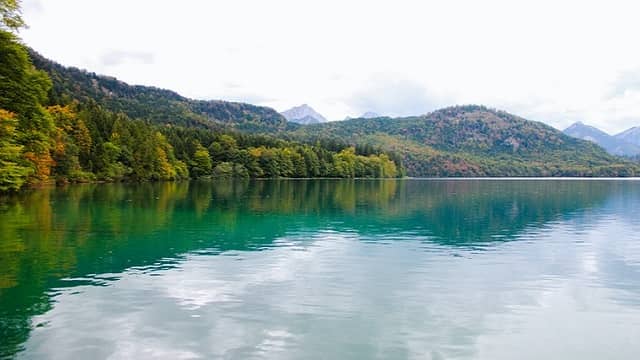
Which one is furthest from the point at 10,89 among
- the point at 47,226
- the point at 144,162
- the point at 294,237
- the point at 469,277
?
the point at 144,162

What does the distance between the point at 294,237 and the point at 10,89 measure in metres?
33.9

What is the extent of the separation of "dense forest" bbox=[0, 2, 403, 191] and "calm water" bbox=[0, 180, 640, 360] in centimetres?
1577

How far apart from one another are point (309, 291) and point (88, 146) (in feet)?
333

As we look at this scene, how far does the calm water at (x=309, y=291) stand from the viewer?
1528cm

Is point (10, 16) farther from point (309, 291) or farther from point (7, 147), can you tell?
point (309, 291)

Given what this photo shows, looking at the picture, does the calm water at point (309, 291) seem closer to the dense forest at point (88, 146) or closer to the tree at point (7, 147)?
the tree at point (7, 147)

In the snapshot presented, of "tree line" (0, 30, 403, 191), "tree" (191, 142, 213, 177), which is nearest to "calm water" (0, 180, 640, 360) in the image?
"tree line" (0, 30, 403, 191)

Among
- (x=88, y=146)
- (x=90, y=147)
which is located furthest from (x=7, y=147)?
(x=90, y=147)

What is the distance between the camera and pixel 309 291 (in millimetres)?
21703

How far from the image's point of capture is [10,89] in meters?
51.8

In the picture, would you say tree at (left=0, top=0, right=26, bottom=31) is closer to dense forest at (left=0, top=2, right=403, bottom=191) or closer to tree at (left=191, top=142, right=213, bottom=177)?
dense forest at (left=0, top=2, right=403, bottom=191)

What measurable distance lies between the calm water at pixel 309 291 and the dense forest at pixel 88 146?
1577 centimetres

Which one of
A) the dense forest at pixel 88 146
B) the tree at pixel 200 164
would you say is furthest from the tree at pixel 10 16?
the tree at pixel 200 164

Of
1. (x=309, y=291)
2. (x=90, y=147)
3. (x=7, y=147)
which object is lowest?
(x=309, y=291)
